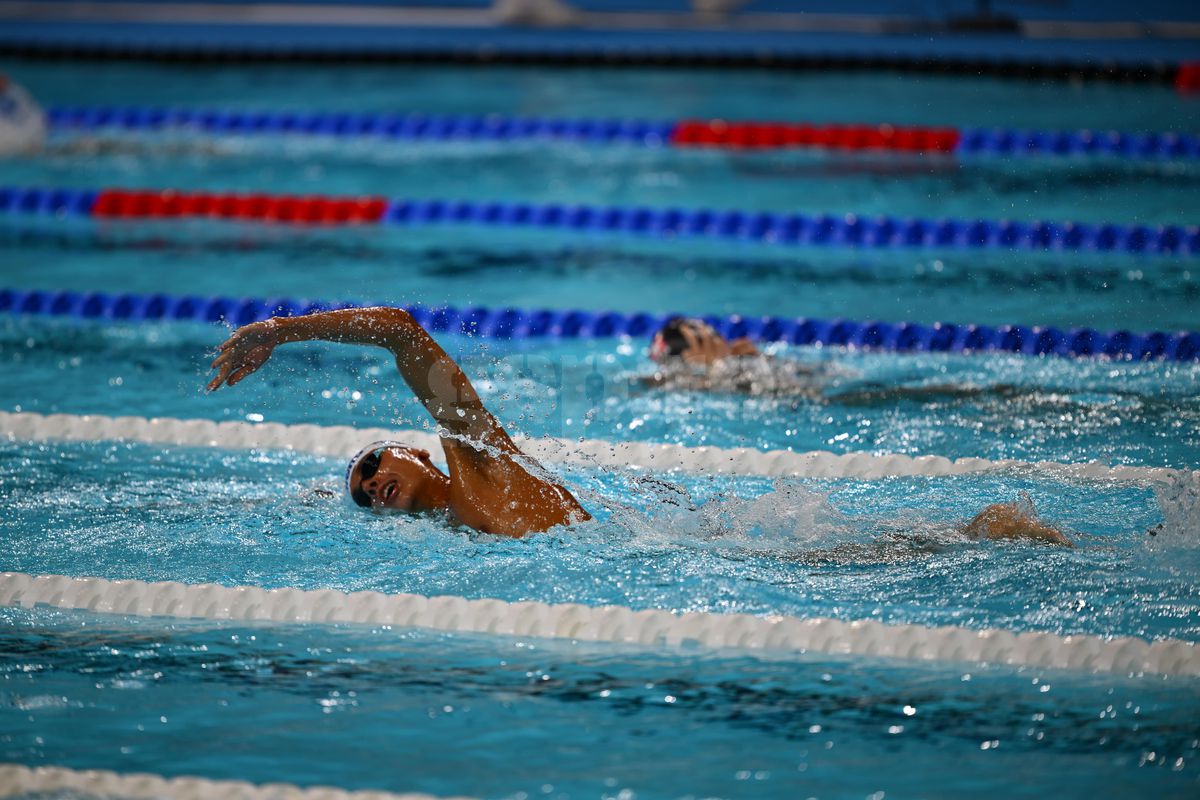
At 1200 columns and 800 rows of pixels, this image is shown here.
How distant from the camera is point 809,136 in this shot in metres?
8.20

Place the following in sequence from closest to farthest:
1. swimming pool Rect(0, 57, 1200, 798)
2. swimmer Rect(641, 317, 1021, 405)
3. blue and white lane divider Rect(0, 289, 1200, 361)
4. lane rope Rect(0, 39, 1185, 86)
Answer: swimming pool Rect(0, 57, 1200, 798)
swimmer Rect(641, 317, 1021, 405)
blue and white lane divider Rect(0, 289, 1200, 361)
lane rope Rect(0, 39, 1185, 86)

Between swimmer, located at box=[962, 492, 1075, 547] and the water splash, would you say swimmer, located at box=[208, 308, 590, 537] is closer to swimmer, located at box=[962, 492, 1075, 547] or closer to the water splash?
swimmer, located at box=[962, 492, 1075, 547]

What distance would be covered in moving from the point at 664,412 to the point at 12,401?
2.08 meters

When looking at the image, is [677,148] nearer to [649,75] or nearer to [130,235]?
[649,75]

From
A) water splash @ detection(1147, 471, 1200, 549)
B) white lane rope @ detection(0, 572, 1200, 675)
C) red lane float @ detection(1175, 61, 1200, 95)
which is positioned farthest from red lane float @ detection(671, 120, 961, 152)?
white lane rope @ detection(0, 572, 1200, 675)

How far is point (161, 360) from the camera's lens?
529 cm

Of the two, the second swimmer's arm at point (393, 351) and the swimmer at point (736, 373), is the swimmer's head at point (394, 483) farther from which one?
the swimmer at point (736, 373)

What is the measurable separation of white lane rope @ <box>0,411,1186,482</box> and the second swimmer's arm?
2.46ft

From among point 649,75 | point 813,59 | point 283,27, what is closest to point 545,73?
point 649,75

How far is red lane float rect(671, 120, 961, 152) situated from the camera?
26.1ft

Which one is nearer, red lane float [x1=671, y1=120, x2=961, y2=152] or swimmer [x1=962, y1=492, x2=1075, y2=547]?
swimmer [x1=962, y1=492, x2=1075, y2=547]

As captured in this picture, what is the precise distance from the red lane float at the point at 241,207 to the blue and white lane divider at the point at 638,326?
1309 millimetres

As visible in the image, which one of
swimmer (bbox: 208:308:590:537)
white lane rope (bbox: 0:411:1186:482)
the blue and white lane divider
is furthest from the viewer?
the blue and white lane divider

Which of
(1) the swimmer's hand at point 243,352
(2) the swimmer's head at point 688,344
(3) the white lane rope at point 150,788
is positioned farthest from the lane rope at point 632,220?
(3) the white lane rope at point 150,788
